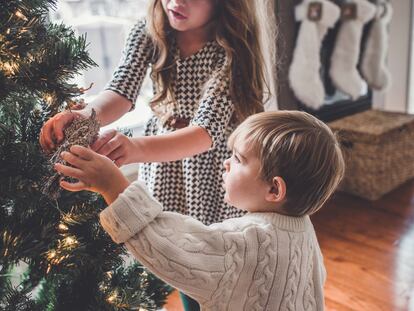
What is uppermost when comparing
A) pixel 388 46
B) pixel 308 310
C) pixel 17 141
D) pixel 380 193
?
pixel 17 141

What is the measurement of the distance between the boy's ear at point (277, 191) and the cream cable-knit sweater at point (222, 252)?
0.09 feet

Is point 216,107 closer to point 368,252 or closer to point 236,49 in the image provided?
point 236,49

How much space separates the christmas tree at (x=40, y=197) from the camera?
73 centimetres

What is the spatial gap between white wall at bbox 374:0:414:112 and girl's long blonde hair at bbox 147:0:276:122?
2185mm

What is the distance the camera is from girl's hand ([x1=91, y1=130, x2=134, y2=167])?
0.76 meters

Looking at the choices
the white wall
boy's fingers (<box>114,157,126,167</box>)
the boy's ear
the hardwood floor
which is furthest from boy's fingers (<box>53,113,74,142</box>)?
the white wall

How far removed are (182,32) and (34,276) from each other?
668 millimetres

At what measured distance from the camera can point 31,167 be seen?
75 cm

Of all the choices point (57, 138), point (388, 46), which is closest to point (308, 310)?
point (57, 138)

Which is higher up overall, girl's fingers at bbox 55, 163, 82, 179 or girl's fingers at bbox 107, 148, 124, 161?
girl's fingers at bbox 55, 163, 82, 179

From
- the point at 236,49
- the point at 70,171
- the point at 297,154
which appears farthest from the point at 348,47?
the point at 70,171

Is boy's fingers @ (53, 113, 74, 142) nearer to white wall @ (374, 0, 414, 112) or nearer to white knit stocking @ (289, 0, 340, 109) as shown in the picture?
white knit stocking @ (289, 0, 340, 109)

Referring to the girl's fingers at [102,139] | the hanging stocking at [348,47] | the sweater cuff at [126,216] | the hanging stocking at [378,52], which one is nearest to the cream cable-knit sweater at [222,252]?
the sweater cuff at [126,216]

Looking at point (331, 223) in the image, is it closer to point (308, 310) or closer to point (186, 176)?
point (186, 176)
